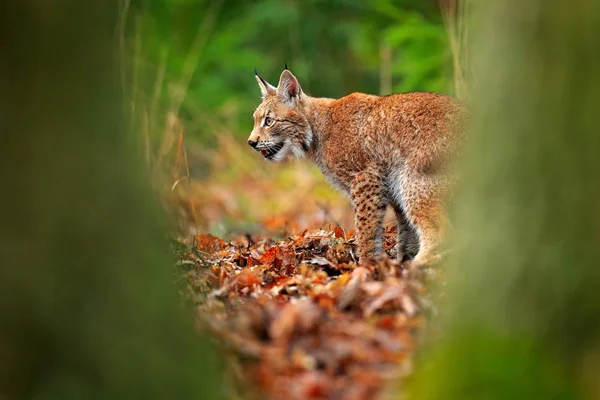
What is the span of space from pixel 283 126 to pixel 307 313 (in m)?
3.81

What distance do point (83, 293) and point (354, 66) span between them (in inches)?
578

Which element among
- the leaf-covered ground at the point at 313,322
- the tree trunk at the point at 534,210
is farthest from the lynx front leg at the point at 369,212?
the tree trunk at the point at 534,210

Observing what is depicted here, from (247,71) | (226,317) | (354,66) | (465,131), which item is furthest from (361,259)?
(354,66)

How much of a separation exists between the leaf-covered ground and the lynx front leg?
952 mm

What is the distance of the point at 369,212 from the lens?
641 centimetres

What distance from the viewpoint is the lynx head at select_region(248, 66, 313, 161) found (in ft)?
23.6

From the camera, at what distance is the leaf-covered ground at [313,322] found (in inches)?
129

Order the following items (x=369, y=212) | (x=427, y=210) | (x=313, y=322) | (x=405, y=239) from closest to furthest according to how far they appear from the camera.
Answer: (x=313, y=322) → (x=427, y=210) → (x=369, y=212) → (x=405, y=239)

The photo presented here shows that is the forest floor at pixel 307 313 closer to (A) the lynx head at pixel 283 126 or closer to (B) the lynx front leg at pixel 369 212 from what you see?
(B) the lynx front leg at pixel 369 212

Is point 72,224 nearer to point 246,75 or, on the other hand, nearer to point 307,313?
point 307,313

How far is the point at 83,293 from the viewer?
9.02 feet

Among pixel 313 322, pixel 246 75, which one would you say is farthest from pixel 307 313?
pixel 246 75

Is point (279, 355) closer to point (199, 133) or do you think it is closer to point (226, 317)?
point (226, 317)

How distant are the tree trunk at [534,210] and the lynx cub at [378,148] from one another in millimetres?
2370
